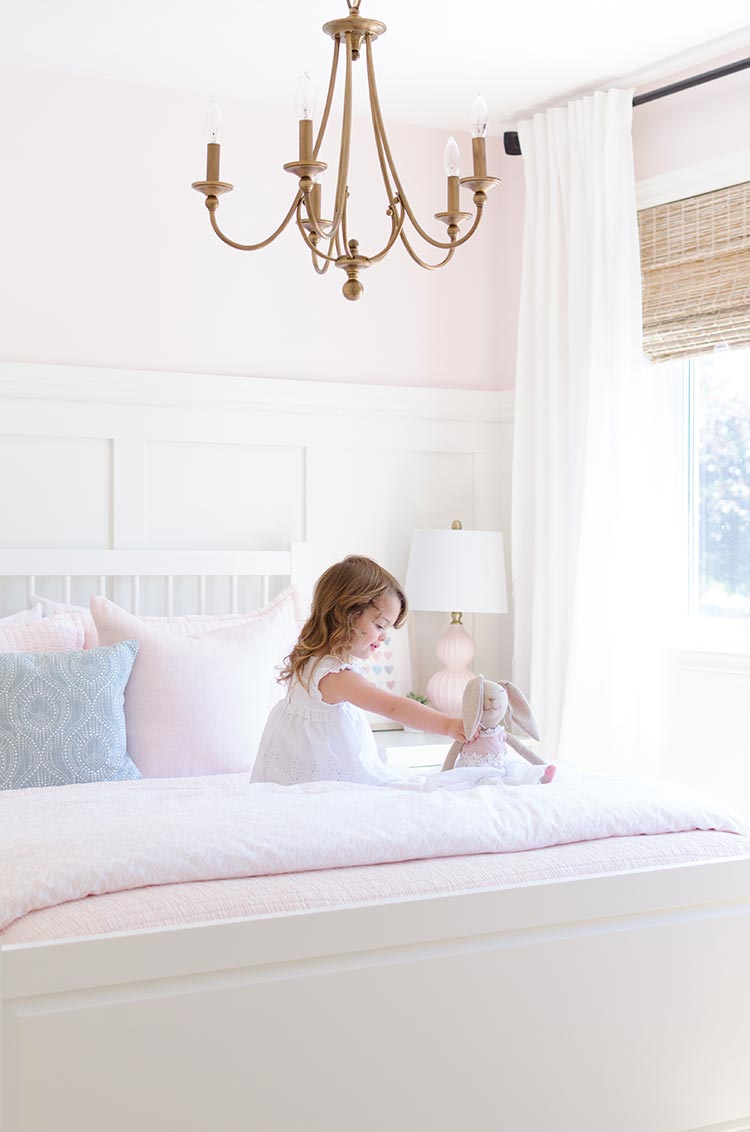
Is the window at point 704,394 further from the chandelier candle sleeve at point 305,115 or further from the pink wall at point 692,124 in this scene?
the chandelier candle sleeve at point 305,115

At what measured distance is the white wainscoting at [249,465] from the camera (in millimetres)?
3473

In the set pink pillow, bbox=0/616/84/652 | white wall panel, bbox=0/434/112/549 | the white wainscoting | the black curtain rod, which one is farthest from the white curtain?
pink pillow, bbox=0/616/84/652

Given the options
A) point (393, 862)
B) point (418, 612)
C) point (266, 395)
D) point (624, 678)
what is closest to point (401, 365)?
point (266, 395)

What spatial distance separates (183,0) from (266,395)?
1103 mm

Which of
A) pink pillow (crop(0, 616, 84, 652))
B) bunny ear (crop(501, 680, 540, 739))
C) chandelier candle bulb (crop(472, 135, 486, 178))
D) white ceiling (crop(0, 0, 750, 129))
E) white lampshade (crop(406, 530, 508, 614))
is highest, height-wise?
white ceiling (crop(0, 0, 750, 129))

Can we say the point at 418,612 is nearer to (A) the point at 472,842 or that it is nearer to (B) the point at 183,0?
(B) the point at 183,0

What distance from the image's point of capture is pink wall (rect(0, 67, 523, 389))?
3.50 m

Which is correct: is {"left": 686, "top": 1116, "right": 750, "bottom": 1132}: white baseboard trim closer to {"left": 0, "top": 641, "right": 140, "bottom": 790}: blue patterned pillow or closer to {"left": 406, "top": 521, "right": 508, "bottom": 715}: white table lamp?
{"left": 0, "top": 641, "right": 140, "bottom": 790}: blue patterned pillow

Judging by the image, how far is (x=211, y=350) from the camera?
373 centimetres

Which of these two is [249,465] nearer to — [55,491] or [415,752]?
[55,491]

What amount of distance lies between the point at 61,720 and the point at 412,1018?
1.24m

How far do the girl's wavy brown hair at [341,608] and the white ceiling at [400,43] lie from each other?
1.44 m

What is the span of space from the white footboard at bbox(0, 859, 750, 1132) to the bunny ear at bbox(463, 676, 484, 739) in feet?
1.85

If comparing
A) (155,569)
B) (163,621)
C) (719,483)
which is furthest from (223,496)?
(719,483)
